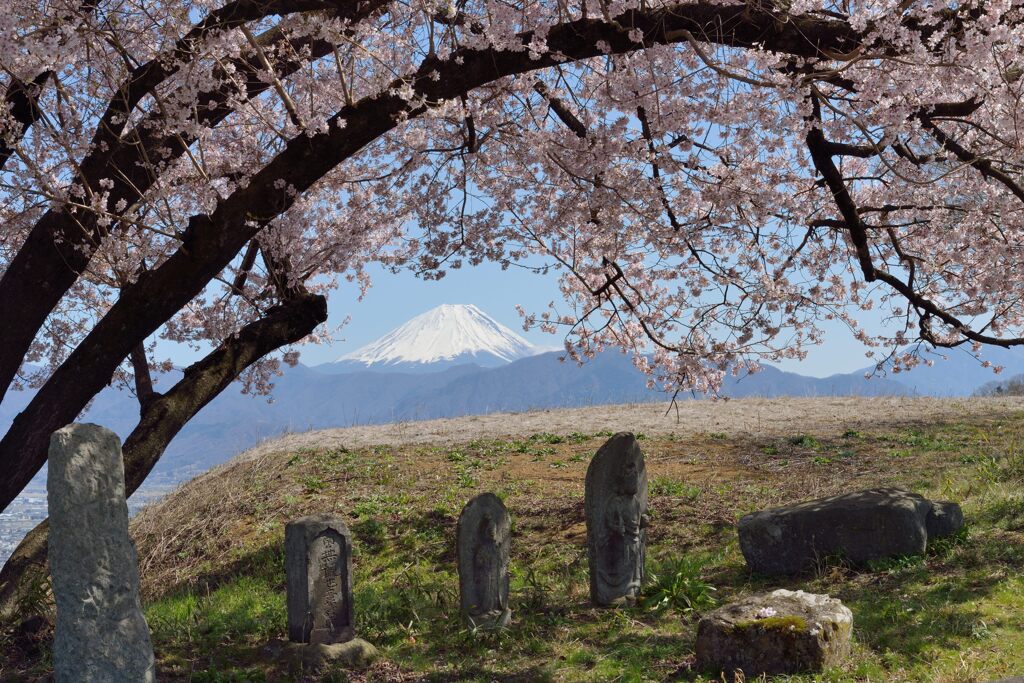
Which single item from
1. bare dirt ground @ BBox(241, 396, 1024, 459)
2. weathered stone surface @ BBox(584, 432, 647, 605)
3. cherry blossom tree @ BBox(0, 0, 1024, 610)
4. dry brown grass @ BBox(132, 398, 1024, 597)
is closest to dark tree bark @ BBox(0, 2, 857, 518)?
cherry blossom tree @ BBox(0, 0, 1024, 610)

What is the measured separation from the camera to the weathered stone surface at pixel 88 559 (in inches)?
284

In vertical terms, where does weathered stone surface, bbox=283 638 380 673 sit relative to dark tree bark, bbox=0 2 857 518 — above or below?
below

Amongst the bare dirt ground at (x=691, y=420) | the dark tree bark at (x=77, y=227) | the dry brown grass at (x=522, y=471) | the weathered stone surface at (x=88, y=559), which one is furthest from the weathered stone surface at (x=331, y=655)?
the bare dirt ground at (x=691, y=420)

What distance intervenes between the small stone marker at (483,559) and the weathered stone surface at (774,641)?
2.55m

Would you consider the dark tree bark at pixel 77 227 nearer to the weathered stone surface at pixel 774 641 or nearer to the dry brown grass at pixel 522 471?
the dry brown grass at pixel 522 471

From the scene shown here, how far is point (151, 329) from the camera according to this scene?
9.22 meters

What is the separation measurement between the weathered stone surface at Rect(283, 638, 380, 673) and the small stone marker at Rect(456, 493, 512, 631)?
115 centimetres

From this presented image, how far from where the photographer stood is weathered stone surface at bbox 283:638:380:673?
8.66 m

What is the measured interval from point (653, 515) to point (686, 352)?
8.30 feet

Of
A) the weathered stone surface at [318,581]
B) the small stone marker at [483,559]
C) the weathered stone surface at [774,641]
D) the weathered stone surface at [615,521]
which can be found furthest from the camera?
the weathered stone surface at [615,521]

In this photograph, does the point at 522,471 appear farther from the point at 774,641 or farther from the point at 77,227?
the point at 774,641

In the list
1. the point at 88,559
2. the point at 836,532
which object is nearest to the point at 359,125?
the point at 88,559

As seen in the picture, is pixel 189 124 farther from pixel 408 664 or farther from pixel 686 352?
pixel 686 352

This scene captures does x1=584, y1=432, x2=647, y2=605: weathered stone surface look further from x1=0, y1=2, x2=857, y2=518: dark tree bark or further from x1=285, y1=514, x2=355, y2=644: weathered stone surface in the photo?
x1=0, y1=2, x2=857, y2=518: dark tree bark
